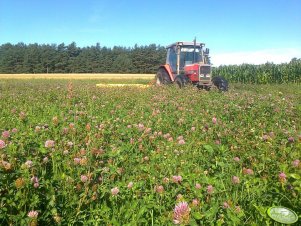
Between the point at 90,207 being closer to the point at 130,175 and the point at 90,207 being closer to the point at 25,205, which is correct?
the point at 25,205

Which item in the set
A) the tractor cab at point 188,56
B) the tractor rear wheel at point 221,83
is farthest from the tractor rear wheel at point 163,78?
the tractor rear wheel at point 221,83

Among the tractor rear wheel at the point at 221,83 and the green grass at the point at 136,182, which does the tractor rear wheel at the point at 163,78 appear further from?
the green grass at the point at 136,182

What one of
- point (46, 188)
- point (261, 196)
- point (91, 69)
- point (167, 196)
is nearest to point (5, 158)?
point (46, 188)

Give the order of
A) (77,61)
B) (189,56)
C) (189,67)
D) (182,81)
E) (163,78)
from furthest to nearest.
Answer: (77,61)
(163,78)
(189,56)
(189,67)
(182,81)

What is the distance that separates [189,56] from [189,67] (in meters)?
1.04

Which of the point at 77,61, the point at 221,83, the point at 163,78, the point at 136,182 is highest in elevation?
the point at 77,61

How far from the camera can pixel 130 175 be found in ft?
11.1

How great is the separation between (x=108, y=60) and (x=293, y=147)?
265 ft

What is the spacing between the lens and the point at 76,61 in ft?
262

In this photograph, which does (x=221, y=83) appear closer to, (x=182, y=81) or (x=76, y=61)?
(x=182, y=81)

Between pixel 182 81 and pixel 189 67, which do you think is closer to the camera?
pixel 182 81

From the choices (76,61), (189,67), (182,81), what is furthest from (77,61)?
(182,81)

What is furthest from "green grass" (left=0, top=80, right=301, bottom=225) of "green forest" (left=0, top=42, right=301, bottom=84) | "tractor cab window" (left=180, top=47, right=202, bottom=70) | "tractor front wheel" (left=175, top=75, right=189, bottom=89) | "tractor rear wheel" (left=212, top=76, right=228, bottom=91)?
"green forest" (left=0, top=42, right=301, bottom=84)

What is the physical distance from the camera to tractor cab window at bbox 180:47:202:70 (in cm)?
1616
